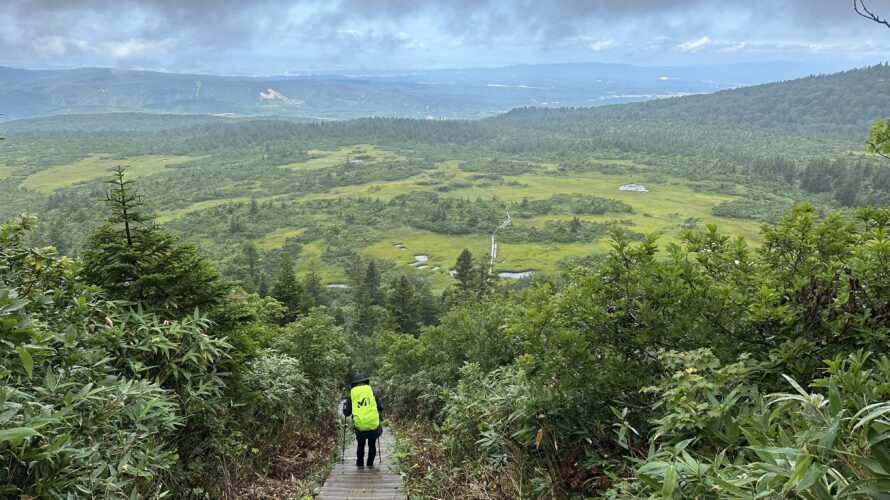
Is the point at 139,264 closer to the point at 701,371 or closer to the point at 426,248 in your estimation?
the point at 701,371

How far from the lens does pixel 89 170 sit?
16500 cm

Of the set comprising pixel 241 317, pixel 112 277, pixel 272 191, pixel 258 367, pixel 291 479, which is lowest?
pixel 272 191

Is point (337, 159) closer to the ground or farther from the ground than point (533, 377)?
closer to the ground

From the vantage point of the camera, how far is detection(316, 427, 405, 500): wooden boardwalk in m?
6.37

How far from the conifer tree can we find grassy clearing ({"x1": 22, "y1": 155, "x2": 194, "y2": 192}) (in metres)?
157

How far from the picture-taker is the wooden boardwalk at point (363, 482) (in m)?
6.37

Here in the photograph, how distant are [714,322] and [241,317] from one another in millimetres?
5226

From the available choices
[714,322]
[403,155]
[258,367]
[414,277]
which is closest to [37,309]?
[258,367]

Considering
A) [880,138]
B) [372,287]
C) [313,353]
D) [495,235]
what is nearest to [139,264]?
[313,353]

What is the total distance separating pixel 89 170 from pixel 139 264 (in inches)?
7804

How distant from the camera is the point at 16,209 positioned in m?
111

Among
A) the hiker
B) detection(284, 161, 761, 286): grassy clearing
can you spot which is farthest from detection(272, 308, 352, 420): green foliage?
detection(284, 161, 761, 286): grassy clearing

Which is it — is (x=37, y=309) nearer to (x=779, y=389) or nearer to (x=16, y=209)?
(x=779, y=389)

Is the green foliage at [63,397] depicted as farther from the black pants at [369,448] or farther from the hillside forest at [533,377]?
the black pants at [369,448]
